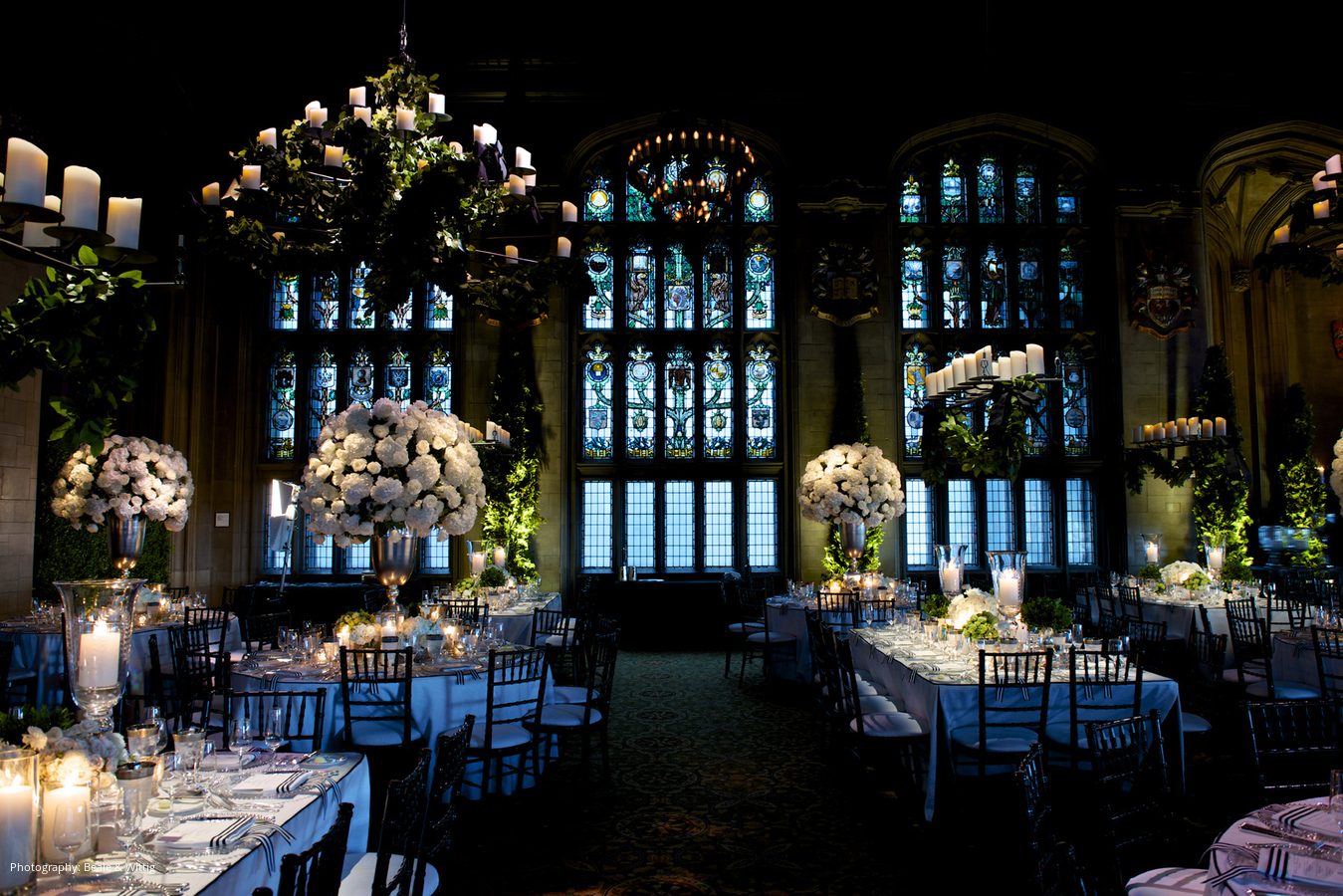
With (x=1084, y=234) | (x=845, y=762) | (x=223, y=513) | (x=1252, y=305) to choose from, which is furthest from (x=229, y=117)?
(x=1252, y=305)

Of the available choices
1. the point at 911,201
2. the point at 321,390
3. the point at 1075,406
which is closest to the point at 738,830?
the point at 321,390

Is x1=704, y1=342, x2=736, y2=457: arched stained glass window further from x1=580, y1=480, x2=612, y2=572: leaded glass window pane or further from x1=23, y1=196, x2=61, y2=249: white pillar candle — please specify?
x1=23, y1=196, x2=61, y2=249: white pillar candle

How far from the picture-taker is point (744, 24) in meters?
12.0

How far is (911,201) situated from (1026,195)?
6.27 ft

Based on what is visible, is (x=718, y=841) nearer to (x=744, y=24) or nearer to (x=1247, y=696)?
(x=1247, y=696)

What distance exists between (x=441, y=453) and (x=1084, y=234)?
1192 cm

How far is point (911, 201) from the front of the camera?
A: 13.4 metres

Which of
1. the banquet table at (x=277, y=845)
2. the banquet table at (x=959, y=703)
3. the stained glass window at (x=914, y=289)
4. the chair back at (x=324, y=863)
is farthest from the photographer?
the stained glass window at (x=914, y=289)

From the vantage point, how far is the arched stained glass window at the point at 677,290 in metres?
13.2

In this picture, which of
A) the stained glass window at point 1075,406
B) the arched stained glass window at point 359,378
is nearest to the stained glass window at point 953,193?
the stained glass window at point 1075,406

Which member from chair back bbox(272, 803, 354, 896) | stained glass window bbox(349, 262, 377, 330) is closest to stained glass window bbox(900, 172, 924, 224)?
stained glass window bbox(349, 262, 377, 330)

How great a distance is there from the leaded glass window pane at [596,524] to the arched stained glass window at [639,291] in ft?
8.56

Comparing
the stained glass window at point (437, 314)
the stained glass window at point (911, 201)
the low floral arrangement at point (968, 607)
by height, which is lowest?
the low floral arrangement at point (968, 607)

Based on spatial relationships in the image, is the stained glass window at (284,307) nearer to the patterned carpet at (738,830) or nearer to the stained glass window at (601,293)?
the stained glass window at (601,293)
